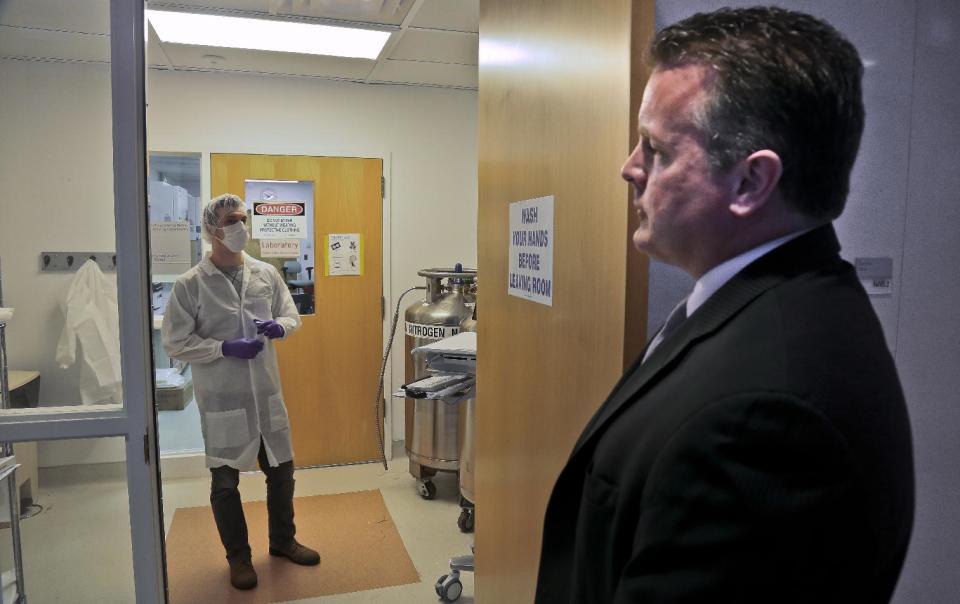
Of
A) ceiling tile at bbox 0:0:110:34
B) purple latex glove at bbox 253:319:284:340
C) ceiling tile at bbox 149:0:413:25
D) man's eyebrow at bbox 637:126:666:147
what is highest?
ceiling tile at bbox 149:0:413:25

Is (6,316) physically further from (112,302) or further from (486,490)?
(486,490)

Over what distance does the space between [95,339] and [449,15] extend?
2013mm

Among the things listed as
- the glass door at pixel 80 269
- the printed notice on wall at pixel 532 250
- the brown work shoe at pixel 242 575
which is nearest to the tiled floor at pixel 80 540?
the glass door at pixel 80 269

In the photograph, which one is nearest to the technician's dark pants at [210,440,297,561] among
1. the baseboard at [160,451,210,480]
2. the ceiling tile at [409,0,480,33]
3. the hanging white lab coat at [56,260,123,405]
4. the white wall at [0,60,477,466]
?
the baseboard at [160,451,210,480]

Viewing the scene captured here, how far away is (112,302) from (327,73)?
2698 millimetres

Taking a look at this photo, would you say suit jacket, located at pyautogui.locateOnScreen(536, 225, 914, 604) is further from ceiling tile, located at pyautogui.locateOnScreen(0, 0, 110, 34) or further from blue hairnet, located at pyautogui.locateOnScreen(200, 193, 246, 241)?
blue hairnet, located at pyautogui.locateOnScreen(200, 193, 246, 241)

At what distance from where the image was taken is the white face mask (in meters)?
2.73

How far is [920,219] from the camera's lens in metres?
1.35

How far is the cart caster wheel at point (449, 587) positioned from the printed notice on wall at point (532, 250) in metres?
1.38

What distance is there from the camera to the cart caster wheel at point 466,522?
10.5 ft

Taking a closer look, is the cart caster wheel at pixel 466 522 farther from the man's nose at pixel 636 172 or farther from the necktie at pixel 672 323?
the man's nose at pixel 636 172

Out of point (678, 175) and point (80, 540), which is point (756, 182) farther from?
point (80, 540)

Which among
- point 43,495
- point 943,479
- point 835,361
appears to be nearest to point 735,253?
point 835,361

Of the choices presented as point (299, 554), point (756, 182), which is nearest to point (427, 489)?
point (299, 554)
